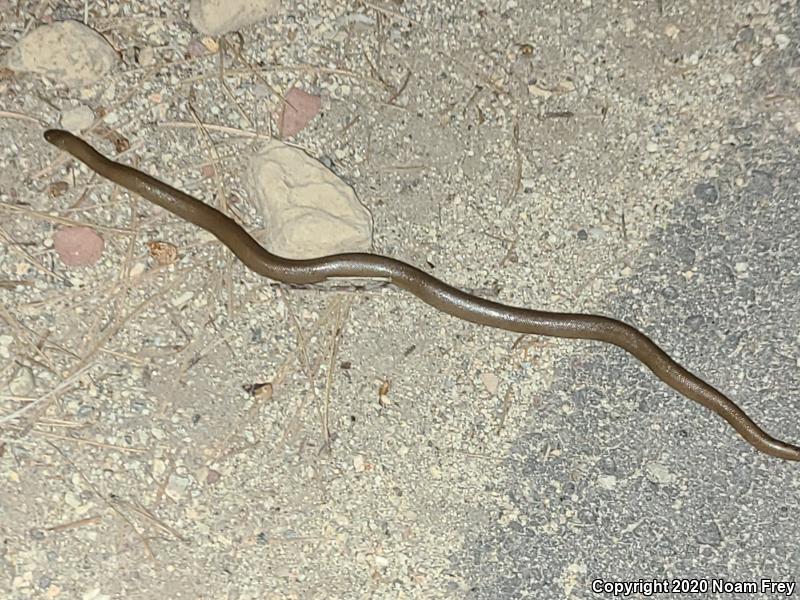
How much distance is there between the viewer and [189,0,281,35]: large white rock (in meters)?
2.62

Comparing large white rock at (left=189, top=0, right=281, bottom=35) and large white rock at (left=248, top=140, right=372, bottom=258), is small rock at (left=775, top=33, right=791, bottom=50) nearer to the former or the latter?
large white rock at (left=248, top=140, right=372, bottom=258)

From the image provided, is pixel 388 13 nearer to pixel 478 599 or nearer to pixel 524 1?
pixel 524 1

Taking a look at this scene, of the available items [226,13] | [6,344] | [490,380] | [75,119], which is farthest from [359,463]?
[226,13]

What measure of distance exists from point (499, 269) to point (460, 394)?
55 centimetres

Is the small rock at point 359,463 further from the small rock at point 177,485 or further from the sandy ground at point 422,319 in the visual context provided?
the small rock at point 177,485

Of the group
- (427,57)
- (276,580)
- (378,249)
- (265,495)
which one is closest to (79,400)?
(265,495)

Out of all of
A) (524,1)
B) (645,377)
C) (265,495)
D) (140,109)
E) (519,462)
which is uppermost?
(524,1)

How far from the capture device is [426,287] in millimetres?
2680

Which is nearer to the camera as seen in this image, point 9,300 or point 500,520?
point 9,300

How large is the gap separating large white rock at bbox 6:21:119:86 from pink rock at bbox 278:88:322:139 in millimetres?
709

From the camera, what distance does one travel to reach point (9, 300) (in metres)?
2.64

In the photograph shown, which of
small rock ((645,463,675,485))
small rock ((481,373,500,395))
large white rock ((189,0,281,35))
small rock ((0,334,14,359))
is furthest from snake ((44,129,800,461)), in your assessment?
small rock ((0,334,14,359))

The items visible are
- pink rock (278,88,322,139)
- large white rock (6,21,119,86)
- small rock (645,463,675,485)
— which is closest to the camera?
large white rock (6,21,119,86)

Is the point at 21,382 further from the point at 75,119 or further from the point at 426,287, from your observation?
the point at 426,287
